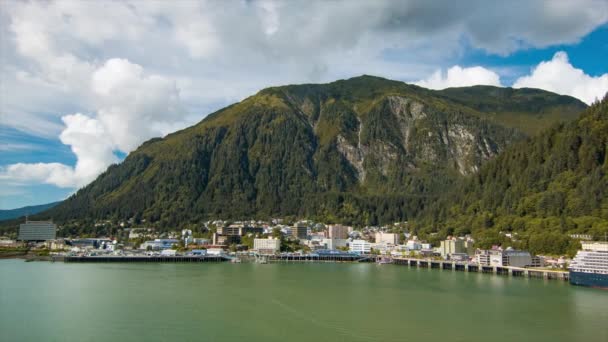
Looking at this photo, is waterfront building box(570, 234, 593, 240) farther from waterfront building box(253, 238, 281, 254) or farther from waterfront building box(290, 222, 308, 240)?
waterfront building box(290, 222, 308, 240)

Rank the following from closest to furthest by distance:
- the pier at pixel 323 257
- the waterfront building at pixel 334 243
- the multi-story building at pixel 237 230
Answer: the pier at pixel 323 257 → the waterfront building at pixel 334 243 → the multi-story building at pixel 237 230

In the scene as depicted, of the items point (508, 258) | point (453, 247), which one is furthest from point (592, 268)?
point (453, 247)

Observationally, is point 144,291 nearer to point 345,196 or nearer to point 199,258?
point 199,258

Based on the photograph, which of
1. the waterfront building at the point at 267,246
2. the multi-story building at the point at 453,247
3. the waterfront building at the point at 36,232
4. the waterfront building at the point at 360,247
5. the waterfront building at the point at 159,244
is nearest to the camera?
the multi-story building at the point at 453,247

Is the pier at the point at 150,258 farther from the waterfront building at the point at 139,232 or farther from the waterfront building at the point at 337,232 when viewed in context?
the waterfront building at the point at 139,232

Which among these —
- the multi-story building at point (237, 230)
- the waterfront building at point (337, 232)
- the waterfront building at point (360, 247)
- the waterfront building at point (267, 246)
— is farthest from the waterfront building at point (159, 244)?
the waterfront building at point (360, 247)

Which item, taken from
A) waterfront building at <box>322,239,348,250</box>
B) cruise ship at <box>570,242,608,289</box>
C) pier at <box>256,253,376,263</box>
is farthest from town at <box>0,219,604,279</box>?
cruise ship at <box>570,242,608,289</box>

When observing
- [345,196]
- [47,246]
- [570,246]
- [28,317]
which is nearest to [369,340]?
[28,317]

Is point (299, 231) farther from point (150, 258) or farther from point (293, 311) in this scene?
point (293, 311)
